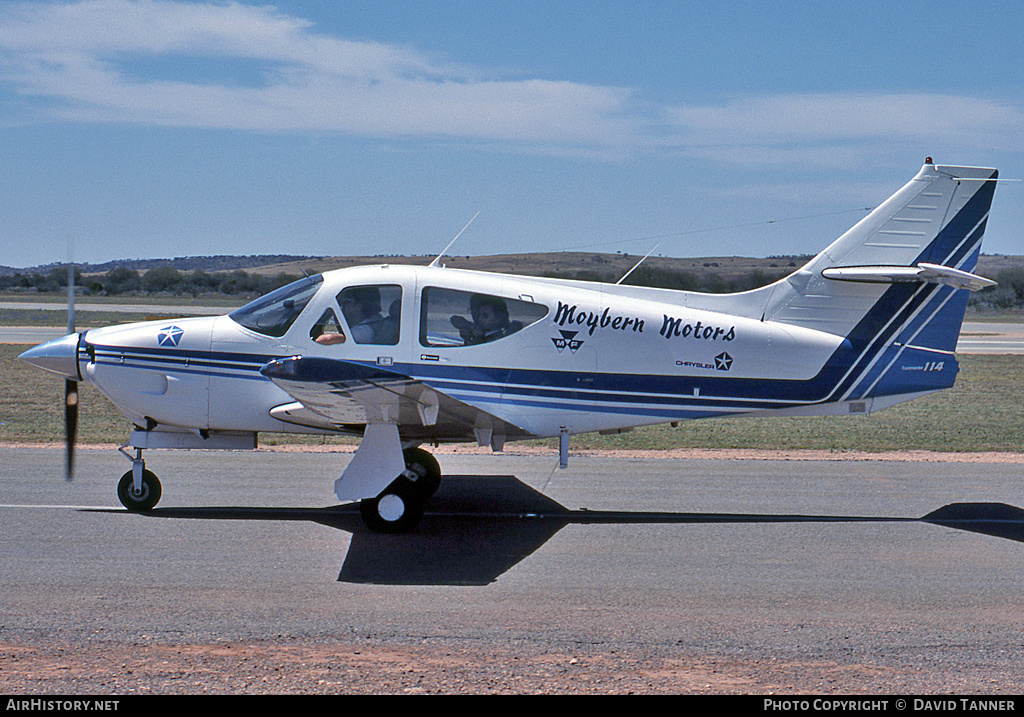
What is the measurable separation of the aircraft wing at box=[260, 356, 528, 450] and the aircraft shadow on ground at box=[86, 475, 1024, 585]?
0.89 m

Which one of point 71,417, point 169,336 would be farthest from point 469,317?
point 71,417

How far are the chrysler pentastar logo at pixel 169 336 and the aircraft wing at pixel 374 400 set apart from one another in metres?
1.34

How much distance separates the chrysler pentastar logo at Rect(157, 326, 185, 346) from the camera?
9.69 m

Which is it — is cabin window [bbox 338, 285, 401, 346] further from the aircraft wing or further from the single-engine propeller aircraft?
the aircraft wing

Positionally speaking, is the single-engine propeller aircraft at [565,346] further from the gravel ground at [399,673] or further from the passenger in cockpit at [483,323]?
the gravel ground at [399,673]

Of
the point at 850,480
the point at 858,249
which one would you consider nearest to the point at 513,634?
the point at 858,249

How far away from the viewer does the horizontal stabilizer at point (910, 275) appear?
9.76 metres

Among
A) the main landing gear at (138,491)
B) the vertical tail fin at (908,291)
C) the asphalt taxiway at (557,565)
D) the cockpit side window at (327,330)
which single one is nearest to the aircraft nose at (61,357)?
the main landing gear at (138,491)

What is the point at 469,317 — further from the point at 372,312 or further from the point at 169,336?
the point at 169,336

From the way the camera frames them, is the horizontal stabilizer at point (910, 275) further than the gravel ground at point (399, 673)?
Yes

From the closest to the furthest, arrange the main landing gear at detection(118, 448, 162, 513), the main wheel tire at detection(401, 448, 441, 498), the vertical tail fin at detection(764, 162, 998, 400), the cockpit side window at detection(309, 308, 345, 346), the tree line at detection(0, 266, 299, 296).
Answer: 1. the cockpit side window at detection(309, 308, 345, 346)
2. the main landing gear at detection(118, 448, 162, 513)
3. the vertical tail fin at detection(764, 162, 998, 400)
4. the main wheel tire at detection(401, 448, 441, 498)
5. the tree line at detection(0, 266, 299, 296)

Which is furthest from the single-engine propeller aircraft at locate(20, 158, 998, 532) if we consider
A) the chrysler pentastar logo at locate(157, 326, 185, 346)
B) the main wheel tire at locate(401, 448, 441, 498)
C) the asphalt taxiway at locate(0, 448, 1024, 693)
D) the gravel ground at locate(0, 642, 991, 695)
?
the gravel ground at locate(0, 642, 991, 695)

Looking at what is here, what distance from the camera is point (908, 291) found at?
10094mm

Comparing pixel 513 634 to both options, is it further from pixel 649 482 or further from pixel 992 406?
pixel 992 406
